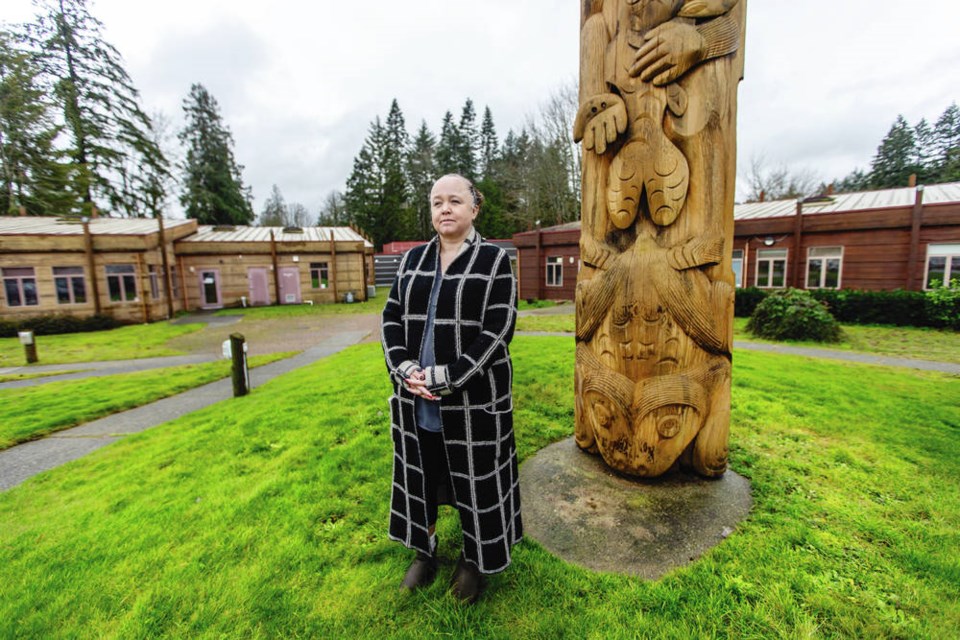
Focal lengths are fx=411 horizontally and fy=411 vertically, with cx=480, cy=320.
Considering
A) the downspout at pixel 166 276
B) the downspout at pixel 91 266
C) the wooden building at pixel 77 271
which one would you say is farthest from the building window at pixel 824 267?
the downspout at pixel 91 266

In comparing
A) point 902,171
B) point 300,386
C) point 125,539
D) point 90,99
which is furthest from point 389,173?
point 902,171

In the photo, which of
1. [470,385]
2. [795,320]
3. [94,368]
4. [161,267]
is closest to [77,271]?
[161,267]

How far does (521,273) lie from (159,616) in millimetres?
20404

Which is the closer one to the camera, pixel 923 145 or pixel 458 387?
pixel 458 387

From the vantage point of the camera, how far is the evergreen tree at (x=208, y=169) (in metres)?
32.2

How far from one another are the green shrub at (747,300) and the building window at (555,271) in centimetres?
834

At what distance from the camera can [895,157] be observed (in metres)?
34.2

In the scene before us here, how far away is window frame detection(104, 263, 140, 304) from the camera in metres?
17.2

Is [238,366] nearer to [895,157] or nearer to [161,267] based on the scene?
[161,267]

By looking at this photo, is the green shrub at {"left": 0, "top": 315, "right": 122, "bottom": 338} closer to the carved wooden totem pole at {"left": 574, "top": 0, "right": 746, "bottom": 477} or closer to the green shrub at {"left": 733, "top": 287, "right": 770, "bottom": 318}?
the carved wooden totem pole at {"left": 574, "top": 0, "right": 746, "bottom": 477}

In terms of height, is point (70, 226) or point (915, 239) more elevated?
point (70, 226)

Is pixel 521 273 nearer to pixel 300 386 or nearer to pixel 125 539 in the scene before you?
pixel 300 386

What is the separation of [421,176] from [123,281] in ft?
103

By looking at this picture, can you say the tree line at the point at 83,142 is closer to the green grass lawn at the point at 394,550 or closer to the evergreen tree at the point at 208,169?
the evergreen tree at the point at 208,169
